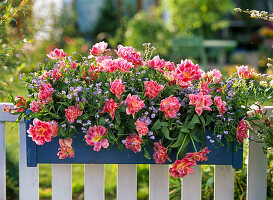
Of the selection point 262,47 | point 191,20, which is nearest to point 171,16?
point 191,20

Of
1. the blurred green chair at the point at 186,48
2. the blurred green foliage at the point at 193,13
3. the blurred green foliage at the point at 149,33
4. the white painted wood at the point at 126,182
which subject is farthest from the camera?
the blurred green foliage at the point at 193,13

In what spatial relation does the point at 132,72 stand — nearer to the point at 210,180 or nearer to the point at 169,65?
the point at 169,65

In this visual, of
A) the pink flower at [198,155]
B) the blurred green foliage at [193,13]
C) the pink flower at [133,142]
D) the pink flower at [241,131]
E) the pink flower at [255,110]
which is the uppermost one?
the blurred green foliage at [193,13]

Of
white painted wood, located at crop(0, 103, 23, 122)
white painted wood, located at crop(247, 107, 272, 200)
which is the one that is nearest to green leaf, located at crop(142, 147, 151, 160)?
white painted wood, located at crop(247, 107, 272, 200)

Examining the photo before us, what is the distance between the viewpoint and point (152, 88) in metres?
1.56

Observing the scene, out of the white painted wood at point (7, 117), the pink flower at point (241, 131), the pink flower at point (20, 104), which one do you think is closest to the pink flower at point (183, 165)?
the pink flower at point (241, 131)

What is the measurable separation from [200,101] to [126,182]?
22.0 inches

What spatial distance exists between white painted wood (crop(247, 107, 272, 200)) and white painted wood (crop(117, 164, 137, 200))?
532mm

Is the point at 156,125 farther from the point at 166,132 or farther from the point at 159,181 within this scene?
the point at 159,181

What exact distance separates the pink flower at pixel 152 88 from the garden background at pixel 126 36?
680 millimetres

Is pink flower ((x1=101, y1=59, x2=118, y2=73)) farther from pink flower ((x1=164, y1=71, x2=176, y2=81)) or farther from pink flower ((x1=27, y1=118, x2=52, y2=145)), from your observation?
pink flower ((x1=27, y1=118, x2=52, y2=145))

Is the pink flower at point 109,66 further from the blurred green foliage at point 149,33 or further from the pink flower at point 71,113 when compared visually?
the blurred green foliage at point 149,33

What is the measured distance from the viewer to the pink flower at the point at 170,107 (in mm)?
1545

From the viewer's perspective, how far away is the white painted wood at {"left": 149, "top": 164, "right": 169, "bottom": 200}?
1.83m
